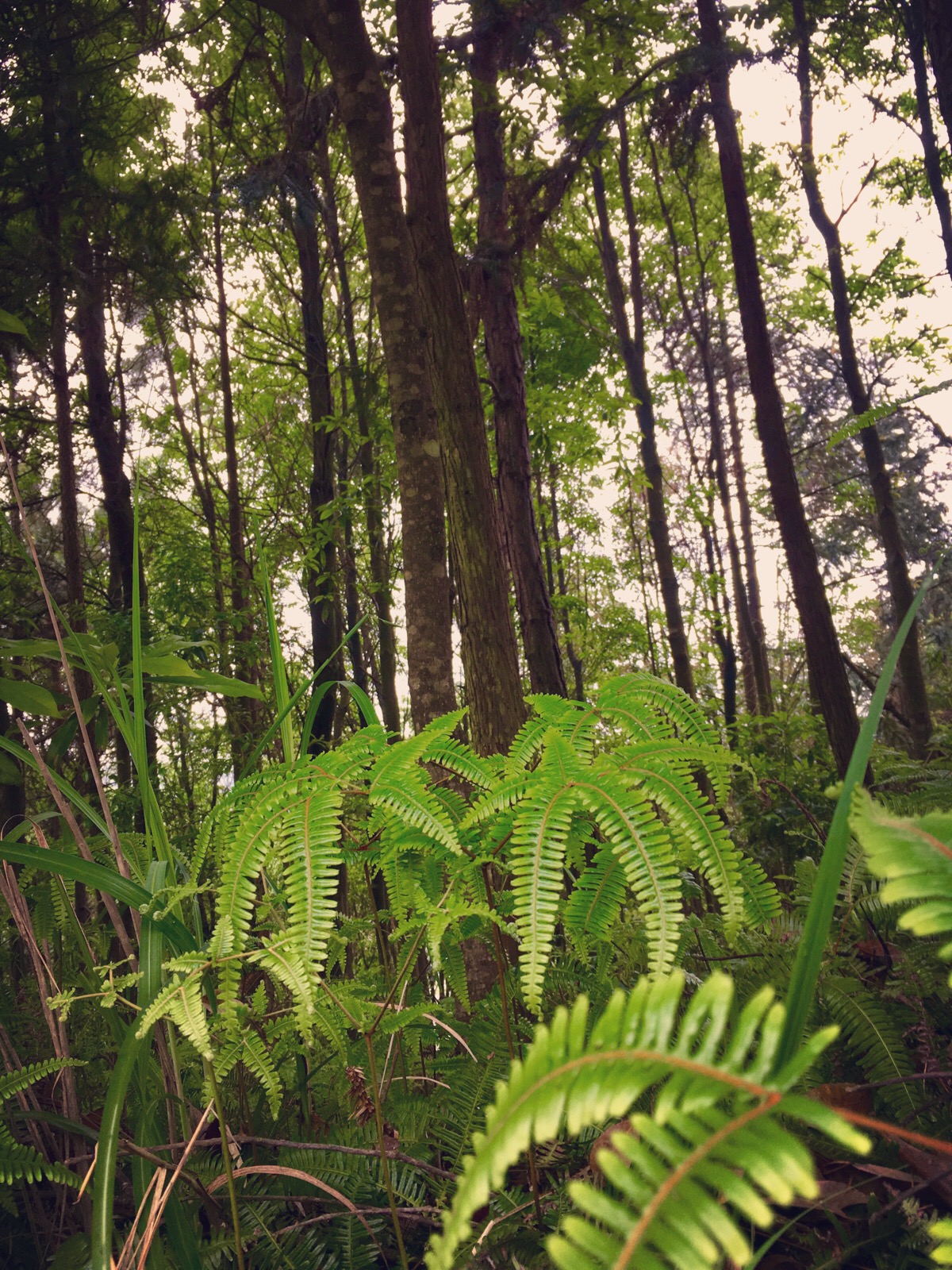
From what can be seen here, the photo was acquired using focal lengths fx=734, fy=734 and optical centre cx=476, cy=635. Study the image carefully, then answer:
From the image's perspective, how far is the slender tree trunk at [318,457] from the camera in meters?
6.45

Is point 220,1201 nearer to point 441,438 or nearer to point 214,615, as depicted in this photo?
point 441,438

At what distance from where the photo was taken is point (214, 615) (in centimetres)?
677

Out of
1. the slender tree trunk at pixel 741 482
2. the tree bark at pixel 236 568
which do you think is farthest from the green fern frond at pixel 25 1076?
the slender tree trunk at pixel 741 482

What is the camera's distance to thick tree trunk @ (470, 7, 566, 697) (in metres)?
5.56

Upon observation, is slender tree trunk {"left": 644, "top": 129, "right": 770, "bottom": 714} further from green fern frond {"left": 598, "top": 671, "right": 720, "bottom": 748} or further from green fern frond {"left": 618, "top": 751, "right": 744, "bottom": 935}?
green fern frond {"left": 618, "top": 751, "right": 744, "bottom": 935}

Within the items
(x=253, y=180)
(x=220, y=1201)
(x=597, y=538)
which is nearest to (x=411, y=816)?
(x=220, y=1201)

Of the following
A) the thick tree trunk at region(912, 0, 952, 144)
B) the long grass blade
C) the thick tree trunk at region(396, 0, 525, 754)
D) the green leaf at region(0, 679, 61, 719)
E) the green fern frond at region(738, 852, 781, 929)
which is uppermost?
the thick tree trunk at region(912, 0, 952, 144)

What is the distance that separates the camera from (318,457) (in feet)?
24.0

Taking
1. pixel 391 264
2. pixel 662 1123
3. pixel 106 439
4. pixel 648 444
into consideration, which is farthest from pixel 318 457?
pixel 662 1123

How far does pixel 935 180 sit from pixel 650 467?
4.65m

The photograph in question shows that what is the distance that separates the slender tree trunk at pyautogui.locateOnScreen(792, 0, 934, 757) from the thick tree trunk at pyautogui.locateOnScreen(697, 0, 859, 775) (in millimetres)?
4417

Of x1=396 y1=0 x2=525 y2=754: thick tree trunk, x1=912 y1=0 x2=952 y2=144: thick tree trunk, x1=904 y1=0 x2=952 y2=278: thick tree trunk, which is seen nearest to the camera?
x1=396 y1=0 x2=525 y2=754: thick tree trunk

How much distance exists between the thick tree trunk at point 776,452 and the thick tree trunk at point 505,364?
2.07 metres

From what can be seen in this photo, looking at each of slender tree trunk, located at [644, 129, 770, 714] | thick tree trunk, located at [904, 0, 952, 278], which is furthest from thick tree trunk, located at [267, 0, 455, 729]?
slender tree trunk, located at [644, 129, 770, 714]
